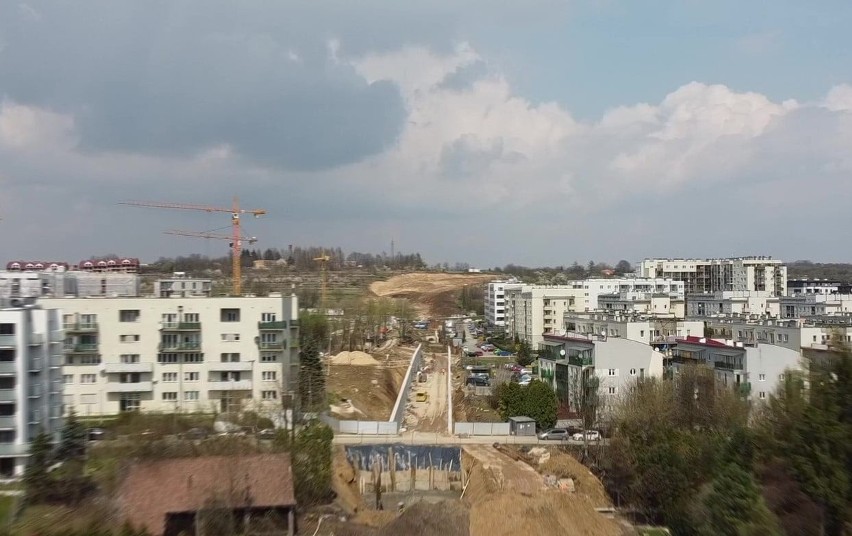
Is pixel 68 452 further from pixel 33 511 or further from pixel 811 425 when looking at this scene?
pixel 811 425

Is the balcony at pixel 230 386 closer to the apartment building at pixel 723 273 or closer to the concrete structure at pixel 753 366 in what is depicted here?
the concrete structure at pixel 753 366

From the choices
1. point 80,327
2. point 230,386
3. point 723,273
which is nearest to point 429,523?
point 230,386

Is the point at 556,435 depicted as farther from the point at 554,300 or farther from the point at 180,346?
the point at 554,300

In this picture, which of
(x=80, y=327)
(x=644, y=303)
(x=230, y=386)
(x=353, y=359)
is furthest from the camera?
(x=644, y=303)

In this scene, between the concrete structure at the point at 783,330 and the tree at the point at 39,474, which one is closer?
the tree at the point at 39,474

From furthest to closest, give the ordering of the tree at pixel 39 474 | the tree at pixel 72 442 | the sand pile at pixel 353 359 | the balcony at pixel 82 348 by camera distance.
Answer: the sand pile at pixel 353 359
the balcony at pixel 82 348
the tree at pixel 72 442
the tree at pixel 39 474

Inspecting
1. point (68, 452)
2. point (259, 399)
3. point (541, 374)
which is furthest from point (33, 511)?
point (541, 374)

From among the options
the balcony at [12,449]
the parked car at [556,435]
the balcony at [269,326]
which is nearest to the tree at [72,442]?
the balcony at [12,449]
